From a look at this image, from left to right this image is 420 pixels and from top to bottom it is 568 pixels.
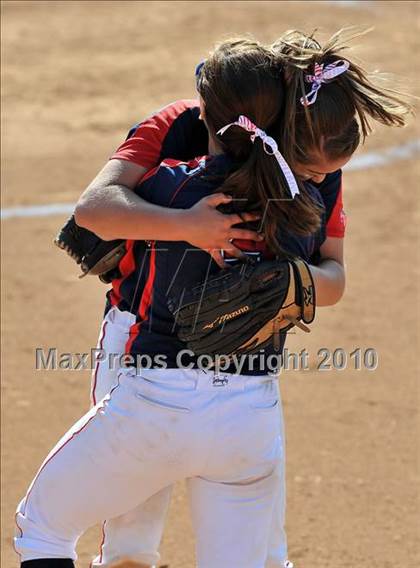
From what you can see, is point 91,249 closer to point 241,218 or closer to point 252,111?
point 241,218

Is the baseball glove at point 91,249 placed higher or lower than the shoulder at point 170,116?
lower

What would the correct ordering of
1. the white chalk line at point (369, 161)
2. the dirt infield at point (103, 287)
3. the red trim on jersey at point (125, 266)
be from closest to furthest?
the red trim on jersey at point (125, 266) < the dirt infield at point (103, 287) < the white chalk line at point (369, 161)

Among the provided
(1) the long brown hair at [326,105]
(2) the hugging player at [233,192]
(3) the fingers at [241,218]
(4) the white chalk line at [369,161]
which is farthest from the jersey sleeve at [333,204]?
(4) the white chalk line at [369,161]

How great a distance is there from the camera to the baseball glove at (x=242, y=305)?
8.89ft

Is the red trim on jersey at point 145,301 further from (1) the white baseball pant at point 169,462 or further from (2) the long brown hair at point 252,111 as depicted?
(2) the long brown hair at point 252,111

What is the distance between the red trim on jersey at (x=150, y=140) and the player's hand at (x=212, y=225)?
0.24m

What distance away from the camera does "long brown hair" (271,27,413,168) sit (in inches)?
105

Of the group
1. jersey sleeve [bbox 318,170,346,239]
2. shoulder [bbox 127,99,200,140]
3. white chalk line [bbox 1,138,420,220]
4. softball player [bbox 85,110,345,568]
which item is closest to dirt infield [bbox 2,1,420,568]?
white chalk line [bbox 1,138,420,220]

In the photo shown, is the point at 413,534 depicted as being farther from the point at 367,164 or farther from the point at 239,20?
the point at 239,20

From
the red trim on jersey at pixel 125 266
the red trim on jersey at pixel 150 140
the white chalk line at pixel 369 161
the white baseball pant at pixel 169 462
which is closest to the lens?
the white baseball pant at pixel 169 462

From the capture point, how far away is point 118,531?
3201mm

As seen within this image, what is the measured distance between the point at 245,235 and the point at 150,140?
392 mm

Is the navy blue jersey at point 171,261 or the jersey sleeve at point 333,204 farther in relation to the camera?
the jersey sleeve at point 333,204

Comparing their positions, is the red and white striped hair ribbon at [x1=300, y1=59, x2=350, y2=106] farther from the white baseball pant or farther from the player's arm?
the white baseball pant
